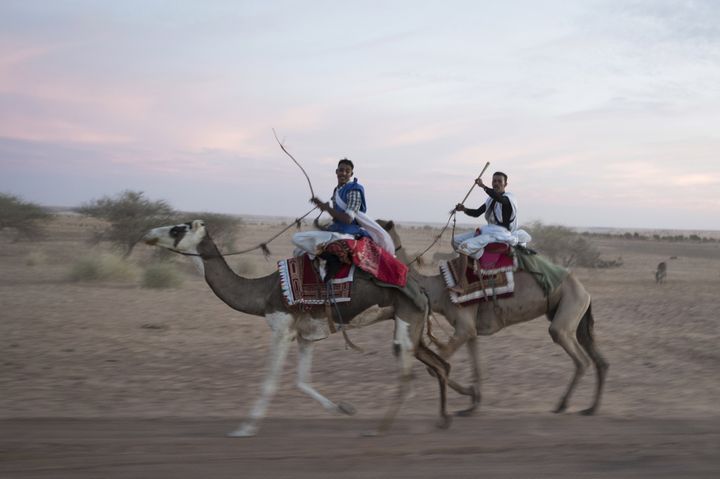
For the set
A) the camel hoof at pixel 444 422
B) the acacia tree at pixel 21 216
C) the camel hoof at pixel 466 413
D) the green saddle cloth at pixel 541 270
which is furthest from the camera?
the acacia tree at pixel 21 216

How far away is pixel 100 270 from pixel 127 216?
883 cm

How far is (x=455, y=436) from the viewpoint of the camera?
21.0 ft

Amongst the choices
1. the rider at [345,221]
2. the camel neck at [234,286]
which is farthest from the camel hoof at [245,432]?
the rider at [345,221]

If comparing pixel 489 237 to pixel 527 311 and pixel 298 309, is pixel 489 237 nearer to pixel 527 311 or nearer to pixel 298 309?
pixel 527 311

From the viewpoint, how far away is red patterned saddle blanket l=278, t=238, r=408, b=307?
6.55 m

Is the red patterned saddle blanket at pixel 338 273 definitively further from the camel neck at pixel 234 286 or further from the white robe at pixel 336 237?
the camel neck at pixel 234 286

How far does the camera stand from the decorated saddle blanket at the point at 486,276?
803cm

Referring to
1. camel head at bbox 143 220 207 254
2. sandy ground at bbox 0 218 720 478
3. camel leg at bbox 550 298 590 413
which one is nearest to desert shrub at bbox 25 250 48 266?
sandy ground at bbox 0 218 720 478

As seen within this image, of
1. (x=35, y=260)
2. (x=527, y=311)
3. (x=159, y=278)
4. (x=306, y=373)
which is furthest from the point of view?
(x=35, y=260)

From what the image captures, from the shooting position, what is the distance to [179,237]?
6762 mm

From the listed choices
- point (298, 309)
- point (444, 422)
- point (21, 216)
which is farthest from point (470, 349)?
point (21, 216)

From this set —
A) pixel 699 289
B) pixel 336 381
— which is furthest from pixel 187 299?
pixel 699 289

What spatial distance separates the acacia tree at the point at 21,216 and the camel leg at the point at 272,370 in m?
32.4

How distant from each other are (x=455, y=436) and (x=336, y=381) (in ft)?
11.3
